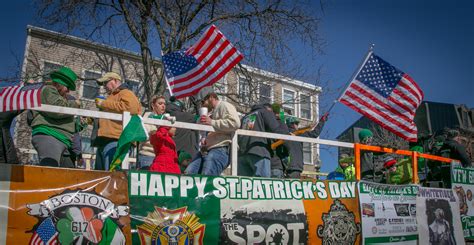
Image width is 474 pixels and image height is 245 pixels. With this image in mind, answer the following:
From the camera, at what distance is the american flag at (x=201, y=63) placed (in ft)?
20.9

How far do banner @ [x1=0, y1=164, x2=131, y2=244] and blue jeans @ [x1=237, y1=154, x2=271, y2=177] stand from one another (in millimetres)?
1860

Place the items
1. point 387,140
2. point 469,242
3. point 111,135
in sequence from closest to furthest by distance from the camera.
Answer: point 111,135
point 469,242
point 387,140

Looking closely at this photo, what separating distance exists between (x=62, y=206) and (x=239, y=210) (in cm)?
176

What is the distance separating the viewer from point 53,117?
4352 millimetres

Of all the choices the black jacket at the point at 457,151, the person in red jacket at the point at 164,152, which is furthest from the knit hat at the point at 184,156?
the black jacket at the point at 457,151

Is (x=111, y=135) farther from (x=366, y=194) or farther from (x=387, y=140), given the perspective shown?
(x=387, y=140)

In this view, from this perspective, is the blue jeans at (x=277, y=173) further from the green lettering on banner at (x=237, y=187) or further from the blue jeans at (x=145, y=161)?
the blue jeans at (x=145, y=161)

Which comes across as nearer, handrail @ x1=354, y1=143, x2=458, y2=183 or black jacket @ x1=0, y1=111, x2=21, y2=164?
black jacket @ x1=0, y1=111, x2=21, y2=164

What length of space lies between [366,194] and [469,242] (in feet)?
9.50

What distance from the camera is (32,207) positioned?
3.47 m

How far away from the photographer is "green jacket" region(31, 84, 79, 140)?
4309 mm

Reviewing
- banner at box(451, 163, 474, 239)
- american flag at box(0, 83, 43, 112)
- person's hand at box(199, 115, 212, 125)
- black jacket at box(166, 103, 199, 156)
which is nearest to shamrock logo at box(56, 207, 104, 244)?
american flag at box(0, 83, 43, 112)

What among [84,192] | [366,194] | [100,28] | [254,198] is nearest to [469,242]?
[366,194]

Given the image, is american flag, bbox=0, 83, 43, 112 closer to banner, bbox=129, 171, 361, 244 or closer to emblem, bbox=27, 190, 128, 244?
emblem, bbox=27, 190, 128, 244
